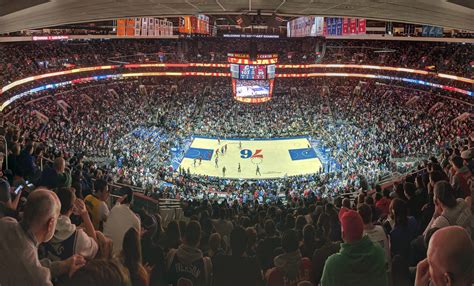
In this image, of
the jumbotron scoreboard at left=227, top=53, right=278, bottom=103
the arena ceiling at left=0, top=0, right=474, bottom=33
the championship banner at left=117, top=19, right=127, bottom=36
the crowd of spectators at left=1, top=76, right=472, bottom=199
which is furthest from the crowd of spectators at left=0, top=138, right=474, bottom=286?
the championship banner at left=117, top=19, right=127, bottom=36

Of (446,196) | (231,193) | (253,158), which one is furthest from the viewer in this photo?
(253,158)

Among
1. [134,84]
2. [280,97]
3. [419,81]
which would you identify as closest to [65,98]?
[134,84]

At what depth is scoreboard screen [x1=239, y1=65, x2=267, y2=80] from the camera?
1174 inches

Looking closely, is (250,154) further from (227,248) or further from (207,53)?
(227,248)

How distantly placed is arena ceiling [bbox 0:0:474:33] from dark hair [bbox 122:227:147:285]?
18.2 feet

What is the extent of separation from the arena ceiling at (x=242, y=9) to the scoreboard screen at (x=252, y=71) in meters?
19.0

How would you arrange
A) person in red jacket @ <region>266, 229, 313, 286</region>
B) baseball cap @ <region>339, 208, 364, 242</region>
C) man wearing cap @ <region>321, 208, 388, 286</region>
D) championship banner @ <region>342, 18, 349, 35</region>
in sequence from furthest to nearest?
championship banner @ <region>342, 18, 349, 35</region>
person in red jacket @ <region>266, 229, 313, 286</region>
baseball cap @ <region>339, 208, 364, 242</region>
man wearing cap @ <region>321, 208, 388, 286</region>

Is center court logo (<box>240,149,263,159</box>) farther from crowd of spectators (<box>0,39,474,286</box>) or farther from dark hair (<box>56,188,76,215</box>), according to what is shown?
dark hair (<box>56,188,76,215</box>)

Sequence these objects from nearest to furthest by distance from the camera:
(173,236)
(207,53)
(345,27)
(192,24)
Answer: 1. (173,236)
2. (345,27)
3. (192,24)
4. (207,53)

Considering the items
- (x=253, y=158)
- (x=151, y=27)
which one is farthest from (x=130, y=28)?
(x=253, y=158)

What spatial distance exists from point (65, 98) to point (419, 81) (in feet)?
98.1

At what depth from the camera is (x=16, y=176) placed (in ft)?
19.6

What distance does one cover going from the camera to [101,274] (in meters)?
2.63

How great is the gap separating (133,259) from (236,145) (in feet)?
93.2
